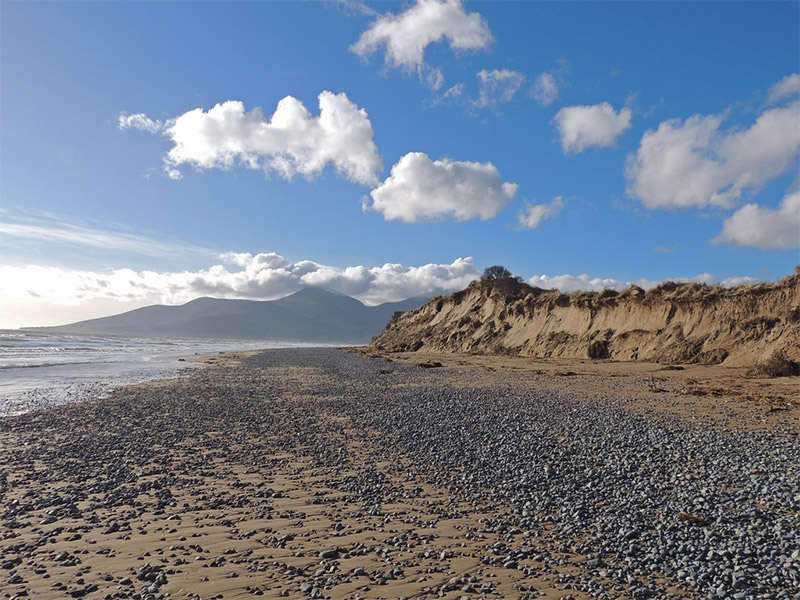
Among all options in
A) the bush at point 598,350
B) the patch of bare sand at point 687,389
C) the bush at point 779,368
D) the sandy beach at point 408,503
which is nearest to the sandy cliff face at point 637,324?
the bush at point 598,350

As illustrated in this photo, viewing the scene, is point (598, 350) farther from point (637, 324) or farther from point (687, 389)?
point (687, 389)

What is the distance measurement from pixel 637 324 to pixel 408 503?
30663mm

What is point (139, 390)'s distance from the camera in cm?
1966

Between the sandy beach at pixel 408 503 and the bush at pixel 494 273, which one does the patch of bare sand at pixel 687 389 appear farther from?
the bush at pixel 494 273

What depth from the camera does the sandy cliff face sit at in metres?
24.2

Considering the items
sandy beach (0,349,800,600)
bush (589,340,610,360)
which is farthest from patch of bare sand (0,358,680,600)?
bush (589,340,610,360)

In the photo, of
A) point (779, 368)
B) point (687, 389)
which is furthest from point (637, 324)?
point (687, 389)

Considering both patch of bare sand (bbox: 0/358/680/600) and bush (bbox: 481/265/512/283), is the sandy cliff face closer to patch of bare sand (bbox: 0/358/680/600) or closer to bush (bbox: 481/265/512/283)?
bush (bbox: 481/265/512/283)

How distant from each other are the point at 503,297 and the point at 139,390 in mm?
38715

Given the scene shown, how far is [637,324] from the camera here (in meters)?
32.2

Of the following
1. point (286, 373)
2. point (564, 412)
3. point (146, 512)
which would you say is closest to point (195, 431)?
point (146, 512)

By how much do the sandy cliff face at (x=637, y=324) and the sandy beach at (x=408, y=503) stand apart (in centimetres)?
1391

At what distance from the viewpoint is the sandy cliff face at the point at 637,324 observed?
24.2m

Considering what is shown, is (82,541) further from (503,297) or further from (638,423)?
(503,297)
